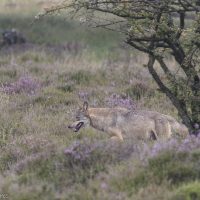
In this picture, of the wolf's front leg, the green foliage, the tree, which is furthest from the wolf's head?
the green foliage

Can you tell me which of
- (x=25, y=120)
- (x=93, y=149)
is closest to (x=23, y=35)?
(x=25, y=120)

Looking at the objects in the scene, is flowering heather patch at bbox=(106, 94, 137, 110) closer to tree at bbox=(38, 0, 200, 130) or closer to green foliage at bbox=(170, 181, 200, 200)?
tree at bbox=(38, 0, 200, 130)

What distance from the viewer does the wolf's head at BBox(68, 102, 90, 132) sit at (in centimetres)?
1034

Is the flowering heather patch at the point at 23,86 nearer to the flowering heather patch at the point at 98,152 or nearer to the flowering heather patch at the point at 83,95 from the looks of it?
the flowering heather patch at the point at 83,95

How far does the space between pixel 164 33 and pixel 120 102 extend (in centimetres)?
377

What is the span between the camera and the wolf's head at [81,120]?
10.3 meters

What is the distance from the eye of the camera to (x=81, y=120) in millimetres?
10398

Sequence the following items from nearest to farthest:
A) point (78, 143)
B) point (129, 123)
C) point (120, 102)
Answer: point (78, 143) → point (129, 123) → point (120, 102)

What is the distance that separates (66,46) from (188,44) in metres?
16.0

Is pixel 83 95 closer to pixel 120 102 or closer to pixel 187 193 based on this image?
pixel 120 102

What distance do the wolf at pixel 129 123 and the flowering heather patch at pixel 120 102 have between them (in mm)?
2466

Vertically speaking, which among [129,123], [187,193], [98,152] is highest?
[187,193]

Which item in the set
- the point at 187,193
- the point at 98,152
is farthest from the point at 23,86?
the point at 187,193

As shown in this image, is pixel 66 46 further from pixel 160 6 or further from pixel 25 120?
pixel 160 6
